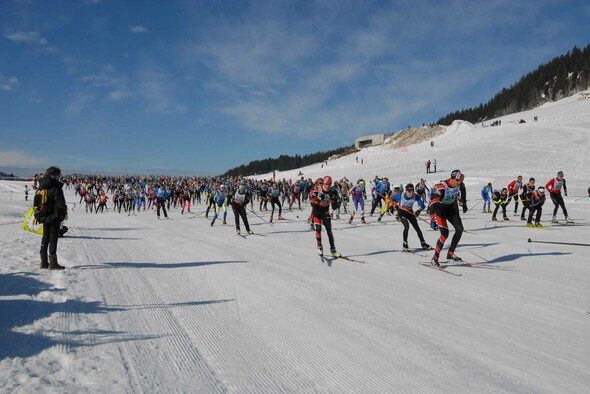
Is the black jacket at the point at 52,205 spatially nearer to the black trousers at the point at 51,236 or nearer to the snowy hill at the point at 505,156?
the black trousers at the point at 51,236

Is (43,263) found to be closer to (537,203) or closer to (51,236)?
(51,236)

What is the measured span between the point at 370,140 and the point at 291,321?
337 ft

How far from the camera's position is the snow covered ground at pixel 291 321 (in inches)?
125

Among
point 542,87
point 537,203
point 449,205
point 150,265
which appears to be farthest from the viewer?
point 542,87

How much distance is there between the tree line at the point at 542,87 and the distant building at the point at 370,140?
3838 cm

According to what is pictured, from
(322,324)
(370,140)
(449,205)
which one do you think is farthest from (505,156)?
(370,140)

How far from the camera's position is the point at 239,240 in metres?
11.9

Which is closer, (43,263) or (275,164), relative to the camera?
(43,263)

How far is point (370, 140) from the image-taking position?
103 meters

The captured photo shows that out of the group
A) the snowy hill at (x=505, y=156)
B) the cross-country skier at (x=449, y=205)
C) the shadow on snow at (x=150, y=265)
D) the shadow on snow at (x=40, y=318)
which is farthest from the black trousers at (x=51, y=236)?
the snowy hill at (x=505, y=156)

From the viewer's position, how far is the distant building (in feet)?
327

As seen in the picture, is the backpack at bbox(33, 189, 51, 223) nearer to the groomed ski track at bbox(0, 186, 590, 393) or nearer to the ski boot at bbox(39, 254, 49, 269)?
the ski boot at bbox(39, 254, 49, 269)

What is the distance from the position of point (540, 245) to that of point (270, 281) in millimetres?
8023

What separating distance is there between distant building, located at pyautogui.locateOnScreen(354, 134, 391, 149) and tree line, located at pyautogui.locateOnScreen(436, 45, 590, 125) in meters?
38.4
